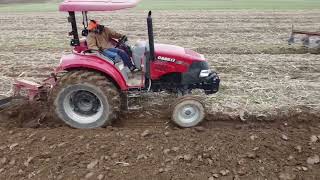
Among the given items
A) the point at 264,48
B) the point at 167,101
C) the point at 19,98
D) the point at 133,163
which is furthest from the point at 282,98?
the point at 264,48

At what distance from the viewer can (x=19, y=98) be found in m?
7.37

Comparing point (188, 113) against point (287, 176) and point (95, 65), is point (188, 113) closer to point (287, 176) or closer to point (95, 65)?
point (95, 65)

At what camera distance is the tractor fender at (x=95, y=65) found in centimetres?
648

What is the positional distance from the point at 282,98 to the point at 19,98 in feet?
15.2

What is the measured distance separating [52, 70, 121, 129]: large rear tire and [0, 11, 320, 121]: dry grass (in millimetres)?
1904

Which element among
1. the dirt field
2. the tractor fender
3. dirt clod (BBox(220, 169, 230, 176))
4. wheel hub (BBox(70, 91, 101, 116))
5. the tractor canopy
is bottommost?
dirt clod (BBox(220, 169, 230, 176))

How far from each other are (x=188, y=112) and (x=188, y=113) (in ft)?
0.06

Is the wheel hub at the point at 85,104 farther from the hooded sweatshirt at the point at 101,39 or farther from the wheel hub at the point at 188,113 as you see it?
the wheel hub at the point at 188,113

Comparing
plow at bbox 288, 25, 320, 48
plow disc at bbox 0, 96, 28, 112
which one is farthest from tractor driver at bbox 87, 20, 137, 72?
plow at bbox 288, 25, 320, 48

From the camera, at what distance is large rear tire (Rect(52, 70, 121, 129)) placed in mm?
6484

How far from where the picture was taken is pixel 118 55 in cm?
680

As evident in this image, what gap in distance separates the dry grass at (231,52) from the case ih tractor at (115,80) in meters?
0.97

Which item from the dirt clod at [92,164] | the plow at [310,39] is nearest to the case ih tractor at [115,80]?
the dirt clod at [92,164]

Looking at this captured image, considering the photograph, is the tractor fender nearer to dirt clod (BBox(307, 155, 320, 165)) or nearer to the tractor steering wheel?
the tractor steering wheel
